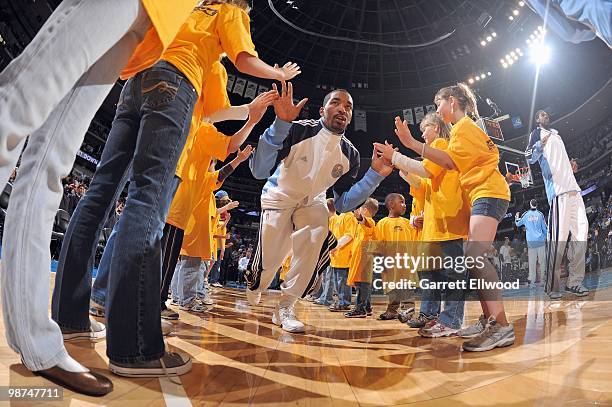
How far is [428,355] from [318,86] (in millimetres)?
9565

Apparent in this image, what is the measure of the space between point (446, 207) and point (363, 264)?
1981mm

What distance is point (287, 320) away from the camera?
2.30m

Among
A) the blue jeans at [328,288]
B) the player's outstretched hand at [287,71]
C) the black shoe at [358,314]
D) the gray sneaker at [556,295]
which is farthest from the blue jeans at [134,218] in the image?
the blue jeans at [328,288]

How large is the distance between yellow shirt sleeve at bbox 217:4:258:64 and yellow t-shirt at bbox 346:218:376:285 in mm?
3201

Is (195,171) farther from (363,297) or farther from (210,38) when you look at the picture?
(363,297)

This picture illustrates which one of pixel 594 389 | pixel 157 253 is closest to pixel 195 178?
pixel 157 253

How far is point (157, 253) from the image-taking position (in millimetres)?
1015

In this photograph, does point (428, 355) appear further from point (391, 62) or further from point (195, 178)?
point (391, 62)

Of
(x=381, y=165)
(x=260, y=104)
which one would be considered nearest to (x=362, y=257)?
(x=381, y=165)

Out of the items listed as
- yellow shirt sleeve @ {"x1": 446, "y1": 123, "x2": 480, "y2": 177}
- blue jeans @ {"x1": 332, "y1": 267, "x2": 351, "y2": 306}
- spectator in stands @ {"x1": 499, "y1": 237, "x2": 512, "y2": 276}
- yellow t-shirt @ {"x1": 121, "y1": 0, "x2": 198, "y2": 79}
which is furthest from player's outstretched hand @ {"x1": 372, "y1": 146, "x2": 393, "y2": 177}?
spectator in stands @ {"x1": 499, "y1": 237, "x2": 512, "y2": 276}

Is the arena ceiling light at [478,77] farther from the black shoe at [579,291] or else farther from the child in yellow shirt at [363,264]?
the black shoe at [579,291]

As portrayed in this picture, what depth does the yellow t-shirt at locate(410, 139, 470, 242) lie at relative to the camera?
7.87 ft

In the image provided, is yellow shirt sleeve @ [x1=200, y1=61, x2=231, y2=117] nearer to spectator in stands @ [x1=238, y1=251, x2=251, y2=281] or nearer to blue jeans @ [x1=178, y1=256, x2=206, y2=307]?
blue jeans @ [x1=178, y1=256, x2=206, y2=307]

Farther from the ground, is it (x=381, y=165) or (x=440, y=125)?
(x=440, y=125)
